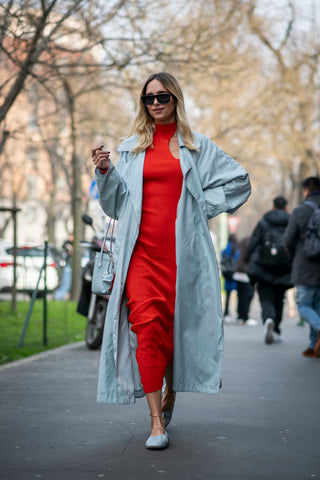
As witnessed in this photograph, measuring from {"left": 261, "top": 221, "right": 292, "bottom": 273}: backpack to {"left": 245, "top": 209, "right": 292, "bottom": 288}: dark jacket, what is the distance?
43 millimetres

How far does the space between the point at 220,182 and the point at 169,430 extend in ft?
5.04

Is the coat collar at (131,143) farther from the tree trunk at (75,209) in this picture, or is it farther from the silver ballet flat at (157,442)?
the tree trunk at (75,209)

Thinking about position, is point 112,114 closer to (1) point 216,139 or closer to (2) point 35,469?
(1) point 216,139

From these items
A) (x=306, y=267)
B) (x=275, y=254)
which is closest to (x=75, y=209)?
(x=275, y=254)

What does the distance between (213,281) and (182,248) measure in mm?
273

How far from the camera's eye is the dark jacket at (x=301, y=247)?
9539 mm

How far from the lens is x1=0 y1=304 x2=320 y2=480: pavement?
4117 mm

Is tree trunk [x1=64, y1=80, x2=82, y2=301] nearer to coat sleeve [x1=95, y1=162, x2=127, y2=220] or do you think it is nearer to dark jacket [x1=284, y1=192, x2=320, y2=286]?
dark jacket [x1=284, y1=192, x2=320, y2=286]

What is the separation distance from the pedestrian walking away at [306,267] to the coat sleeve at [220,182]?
15.0 feet

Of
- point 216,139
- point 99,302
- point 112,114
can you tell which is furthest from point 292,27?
point 99,302

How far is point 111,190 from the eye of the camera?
16.0ft

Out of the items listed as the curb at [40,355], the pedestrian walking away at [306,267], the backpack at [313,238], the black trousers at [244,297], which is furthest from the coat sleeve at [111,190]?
the black trousers at [244,297]

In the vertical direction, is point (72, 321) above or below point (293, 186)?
below

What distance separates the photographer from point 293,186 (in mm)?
36188
